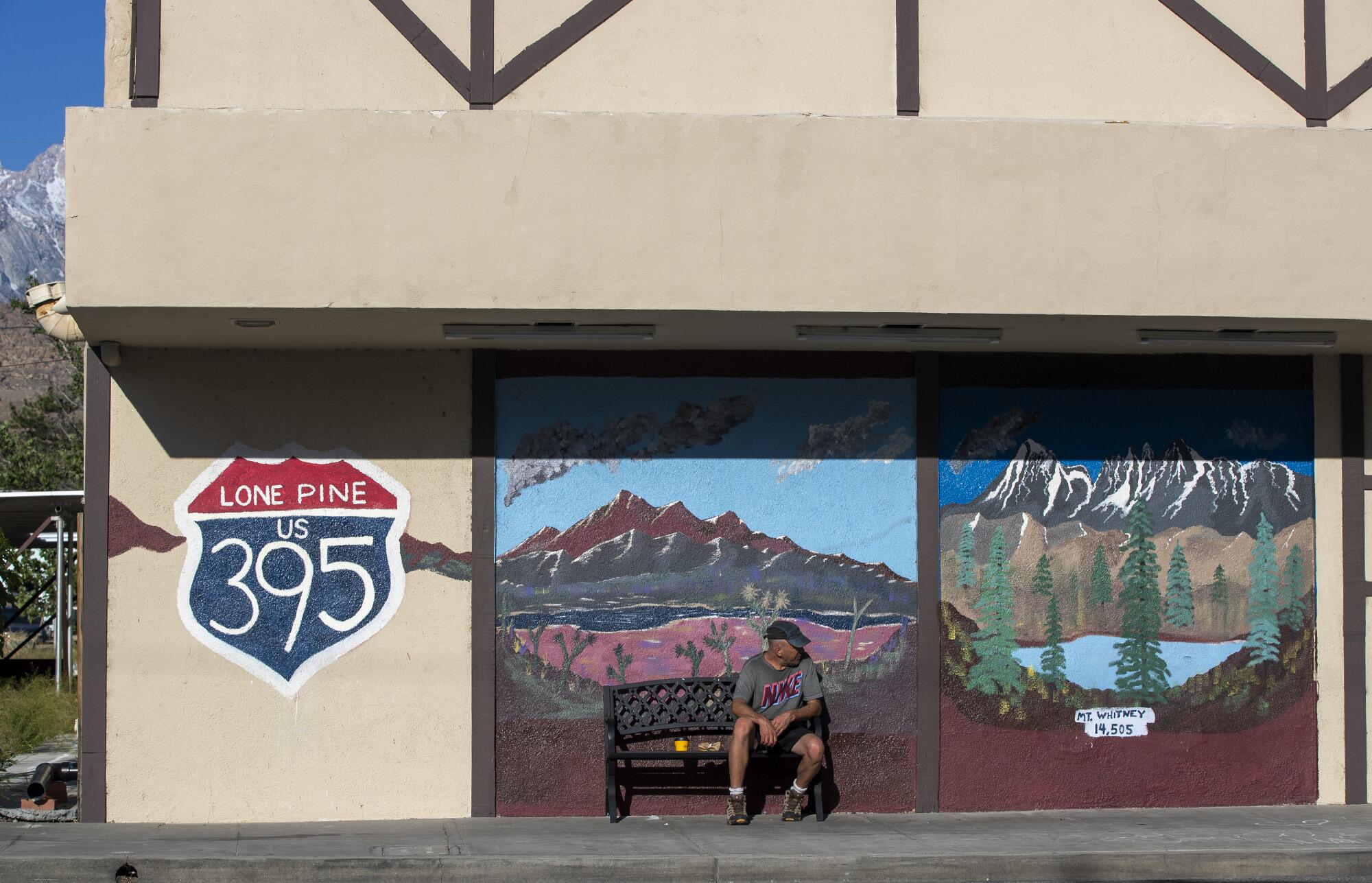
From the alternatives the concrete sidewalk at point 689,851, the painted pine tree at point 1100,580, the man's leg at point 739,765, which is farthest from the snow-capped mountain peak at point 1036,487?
the man's leg at point 739,765

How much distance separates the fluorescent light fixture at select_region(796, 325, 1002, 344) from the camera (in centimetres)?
813

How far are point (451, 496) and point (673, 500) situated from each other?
52.3 inches

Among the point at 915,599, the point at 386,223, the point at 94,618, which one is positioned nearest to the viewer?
the point at 386,223

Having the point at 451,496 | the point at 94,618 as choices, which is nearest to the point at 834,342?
the point at 451,496

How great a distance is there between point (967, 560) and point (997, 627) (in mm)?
458

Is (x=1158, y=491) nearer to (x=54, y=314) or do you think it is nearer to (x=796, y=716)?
(x=796, y=716)

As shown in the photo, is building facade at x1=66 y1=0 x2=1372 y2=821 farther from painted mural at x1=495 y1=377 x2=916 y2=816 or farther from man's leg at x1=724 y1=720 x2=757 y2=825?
man's leg at x1=724 y1=720 x2=757 y2=825

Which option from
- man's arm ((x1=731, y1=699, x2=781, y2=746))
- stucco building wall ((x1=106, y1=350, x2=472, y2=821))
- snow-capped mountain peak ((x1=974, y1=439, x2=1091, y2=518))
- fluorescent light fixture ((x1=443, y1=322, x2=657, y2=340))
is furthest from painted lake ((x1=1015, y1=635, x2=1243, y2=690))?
stucco building wall ((x1=106, y1=350, x2=472, y2=821))

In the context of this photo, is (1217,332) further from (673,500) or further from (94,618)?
(94,618)

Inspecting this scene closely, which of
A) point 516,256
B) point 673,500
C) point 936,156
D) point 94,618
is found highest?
point 936,156

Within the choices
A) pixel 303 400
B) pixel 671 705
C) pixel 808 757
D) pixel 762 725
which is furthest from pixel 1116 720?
pixel 303 400

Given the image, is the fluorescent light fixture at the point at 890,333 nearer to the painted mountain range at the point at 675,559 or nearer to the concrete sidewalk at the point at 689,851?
the painted mountain range at the point at 675,559

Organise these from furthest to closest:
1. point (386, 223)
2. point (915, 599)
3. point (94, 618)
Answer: point (915, 599) < point (94, 618) < point (386, 223)

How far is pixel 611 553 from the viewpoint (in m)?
8.55
